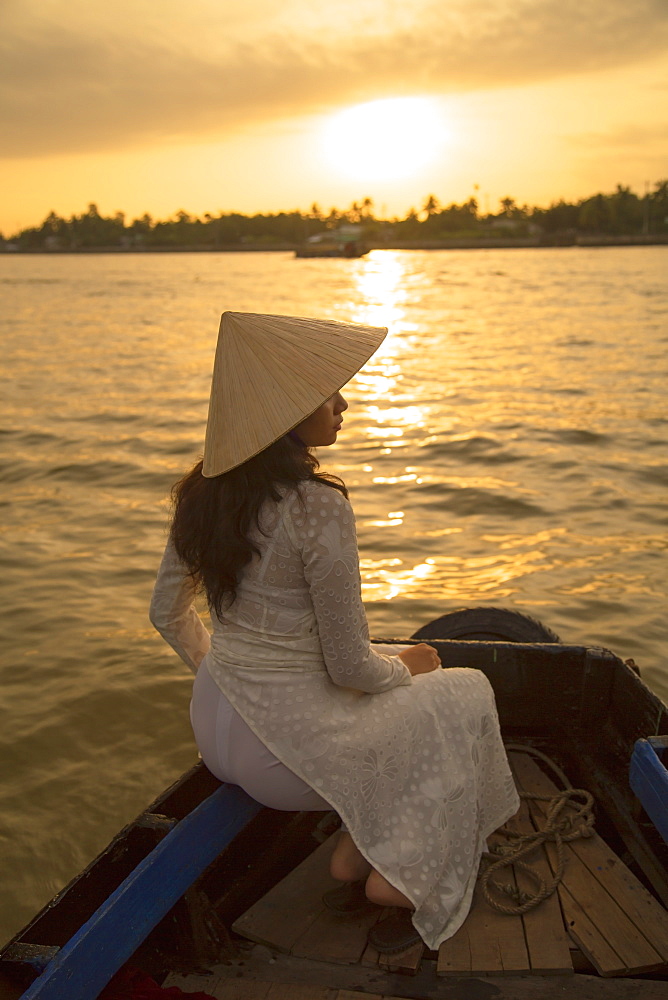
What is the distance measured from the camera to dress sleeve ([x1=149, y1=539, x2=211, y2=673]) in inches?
113

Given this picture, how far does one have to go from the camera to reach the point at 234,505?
8.14ft

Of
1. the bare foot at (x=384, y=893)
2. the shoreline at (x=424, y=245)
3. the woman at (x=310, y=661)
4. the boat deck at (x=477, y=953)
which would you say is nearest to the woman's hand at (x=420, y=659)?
the woman at (x=310, y=661)

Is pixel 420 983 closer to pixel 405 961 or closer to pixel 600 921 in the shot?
pixel 405 961

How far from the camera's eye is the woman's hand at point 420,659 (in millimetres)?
2955

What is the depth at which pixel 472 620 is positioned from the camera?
449cm

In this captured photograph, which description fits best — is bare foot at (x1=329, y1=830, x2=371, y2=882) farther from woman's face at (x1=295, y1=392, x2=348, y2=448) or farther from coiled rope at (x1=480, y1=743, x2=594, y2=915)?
woman's face at (x1=295, y1=392, x2=348, y2=448)

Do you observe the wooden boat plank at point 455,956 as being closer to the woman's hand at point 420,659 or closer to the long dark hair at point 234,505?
the woman's hand at point 420,659

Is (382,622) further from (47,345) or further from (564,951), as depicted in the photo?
(47,345)

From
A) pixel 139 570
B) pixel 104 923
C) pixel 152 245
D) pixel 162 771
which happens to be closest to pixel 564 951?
pixel 104 923

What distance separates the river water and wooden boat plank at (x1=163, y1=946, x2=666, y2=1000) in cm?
189

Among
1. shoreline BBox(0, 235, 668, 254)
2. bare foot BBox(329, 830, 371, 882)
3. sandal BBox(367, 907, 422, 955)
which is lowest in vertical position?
shoreline BBox(0, 235, 668, 254)

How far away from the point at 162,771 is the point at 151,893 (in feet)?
9.51

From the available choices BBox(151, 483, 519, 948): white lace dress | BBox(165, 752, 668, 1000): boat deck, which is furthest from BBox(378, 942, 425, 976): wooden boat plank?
BBox(151, 483, 519, 948): white lace dress

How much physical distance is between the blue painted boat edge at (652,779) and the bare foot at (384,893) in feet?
2.52
